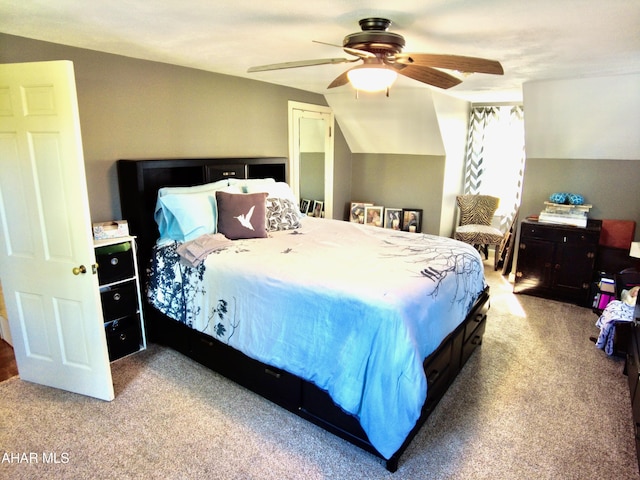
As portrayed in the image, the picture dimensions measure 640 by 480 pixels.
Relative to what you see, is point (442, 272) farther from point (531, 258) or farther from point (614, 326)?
point (531, 258)

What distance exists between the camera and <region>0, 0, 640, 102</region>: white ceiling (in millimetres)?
1834

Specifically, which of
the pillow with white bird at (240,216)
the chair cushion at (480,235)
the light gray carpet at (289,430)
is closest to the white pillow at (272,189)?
the pillow with white bird at (240,216)

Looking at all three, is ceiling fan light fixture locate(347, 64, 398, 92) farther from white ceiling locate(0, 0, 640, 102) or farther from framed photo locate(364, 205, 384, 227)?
framed photo locate(364, 205, 384, 227)

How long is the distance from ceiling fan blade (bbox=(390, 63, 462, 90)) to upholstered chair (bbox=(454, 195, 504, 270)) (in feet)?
9.86

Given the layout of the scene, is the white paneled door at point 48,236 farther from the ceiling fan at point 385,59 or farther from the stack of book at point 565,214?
the stack of book at point 565,214

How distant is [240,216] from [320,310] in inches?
52.1

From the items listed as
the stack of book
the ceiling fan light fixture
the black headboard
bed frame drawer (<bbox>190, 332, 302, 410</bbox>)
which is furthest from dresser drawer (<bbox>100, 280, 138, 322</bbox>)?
the stack of book

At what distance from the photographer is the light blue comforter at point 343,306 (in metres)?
1.90

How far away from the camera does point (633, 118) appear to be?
367cm

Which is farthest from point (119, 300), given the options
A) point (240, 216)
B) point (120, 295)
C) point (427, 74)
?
point (427, 74)

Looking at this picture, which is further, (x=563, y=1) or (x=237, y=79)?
(x=237, y=79)

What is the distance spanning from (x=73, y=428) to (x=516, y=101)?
571 centimetres

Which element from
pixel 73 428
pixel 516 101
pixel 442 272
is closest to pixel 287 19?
pixel 442 272

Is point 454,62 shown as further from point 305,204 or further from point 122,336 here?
point 305,204
